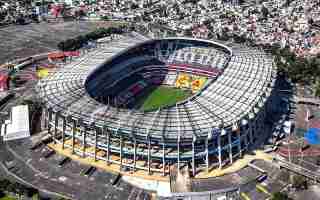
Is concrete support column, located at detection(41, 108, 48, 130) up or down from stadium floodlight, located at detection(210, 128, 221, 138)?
down

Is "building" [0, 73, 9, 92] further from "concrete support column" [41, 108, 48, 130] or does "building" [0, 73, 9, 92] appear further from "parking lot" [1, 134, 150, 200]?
"parking lot" [1, 134, 150, 200]

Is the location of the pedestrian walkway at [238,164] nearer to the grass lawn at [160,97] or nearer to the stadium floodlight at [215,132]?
the stadium floodlight at [215,132]

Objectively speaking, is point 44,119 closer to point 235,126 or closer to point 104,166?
point 104,166

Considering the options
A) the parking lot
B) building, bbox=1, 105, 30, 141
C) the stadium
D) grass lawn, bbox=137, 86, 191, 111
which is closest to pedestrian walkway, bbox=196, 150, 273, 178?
the stadium

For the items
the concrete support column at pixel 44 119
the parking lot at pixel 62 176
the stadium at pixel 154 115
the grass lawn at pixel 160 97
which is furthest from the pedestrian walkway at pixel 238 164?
the concrete support column at pixel 44 119

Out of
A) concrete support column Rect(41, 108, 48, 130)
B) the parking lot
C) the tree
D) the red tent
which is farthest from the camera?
the red tent

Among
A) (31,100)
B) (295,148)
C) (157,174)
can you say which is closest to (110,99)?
(31,100)
